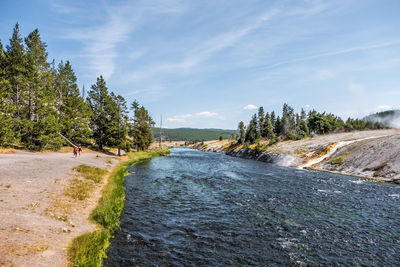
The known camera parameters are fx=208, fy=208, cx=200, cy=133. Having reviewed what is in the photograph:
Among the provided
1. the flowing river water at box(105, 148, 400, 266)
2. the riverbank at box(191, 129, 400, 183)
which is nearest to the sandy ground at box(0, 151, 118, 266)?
the flowing river water at box(105, 148, 400, 266)

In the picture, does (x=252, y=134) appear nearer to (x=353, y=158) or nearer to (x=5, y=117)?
(x=353, y=158)

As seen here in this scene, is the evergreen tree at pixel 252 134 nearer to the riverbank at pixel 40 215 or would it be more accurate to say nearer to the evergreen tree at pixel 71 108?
the evergreen tree at pixel 71 108

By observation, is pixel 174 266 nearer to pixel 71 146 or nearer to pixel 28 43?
pixel 71 146

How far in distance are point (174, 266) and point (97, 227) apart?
255 inches

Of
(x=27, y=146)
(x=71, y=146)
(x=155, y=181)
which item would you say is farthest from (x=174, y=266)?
(x=71, y=146)

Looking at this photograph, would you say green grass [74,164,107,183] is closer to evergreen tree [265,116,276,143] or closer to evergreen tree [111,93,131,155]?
evergreen tree [111,93,131,155]

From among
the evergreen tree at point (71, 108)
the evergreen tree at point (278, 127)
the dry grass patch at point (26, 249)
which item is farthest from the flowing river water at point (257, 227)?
the evergreen tree at point (278, 127)

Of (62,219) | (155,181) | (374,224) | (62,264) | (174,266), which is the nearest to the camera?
(62,264)

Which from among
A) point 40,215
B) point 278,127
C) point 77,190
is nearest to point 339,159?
point 77,190

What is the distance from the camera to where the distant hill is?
12900cm

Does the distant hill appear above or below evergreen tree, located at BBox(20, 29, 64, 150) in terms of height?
above

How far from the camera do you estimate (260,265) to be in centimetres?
1096

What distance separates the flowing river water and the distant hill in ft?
456

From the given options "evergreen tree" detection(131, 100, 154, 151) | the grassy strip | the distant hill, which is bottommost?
the grassy strip
